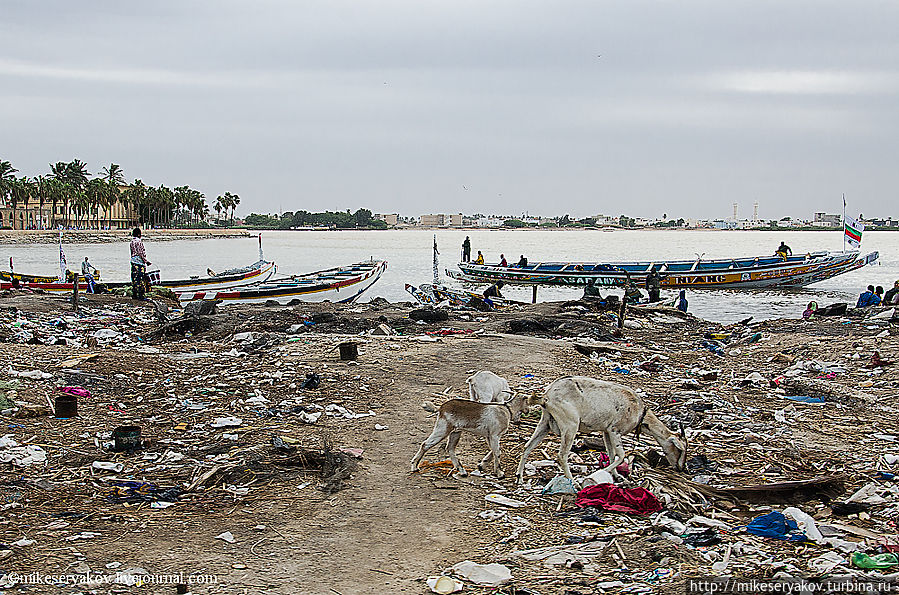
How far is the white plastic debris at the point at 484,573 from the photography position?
15.0 ft

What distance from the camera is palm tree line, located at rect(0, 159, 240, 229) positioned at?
99312mm

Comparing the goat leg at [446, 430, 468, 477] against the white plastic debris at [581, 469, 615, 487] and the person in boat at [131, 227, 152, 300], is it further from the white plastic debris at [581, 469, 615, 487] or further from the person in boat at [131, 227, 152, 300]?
the person in boat at [131, 227, 152, 300]

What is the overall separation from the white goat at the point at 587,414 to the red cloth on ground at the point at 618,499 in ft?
1.07

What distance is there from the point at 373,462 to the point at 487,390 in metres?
1.52

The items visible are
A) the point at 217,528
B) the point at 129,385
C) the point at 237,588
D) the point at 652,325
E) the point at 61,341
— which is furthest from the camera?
the point at 652,325

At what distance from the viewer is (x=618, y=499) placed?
5.71 metres

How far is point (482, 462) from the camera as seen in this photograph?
21.8 feet

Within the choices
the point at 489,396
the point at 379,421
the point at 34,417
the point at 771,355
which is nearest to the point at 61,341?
the point at 34,417

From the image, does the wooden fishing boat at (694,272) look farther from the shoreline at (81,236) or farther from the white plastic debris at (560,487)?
the shoreline at (81,236)

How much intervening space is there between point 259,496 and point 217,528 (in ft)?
2.19

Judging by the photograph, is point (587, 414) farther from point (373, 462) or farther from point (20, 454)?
point (20, 454)

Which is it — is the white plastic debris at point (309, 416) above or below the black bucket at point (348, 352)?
below

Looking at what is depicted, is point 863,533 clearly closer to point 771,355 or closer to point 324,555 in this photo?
point 324,555

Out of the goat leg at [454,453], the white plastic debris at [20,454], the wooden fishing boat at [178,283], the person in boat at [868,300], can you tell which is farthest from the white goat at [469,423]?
the wooden fishing boat at [178,283]
